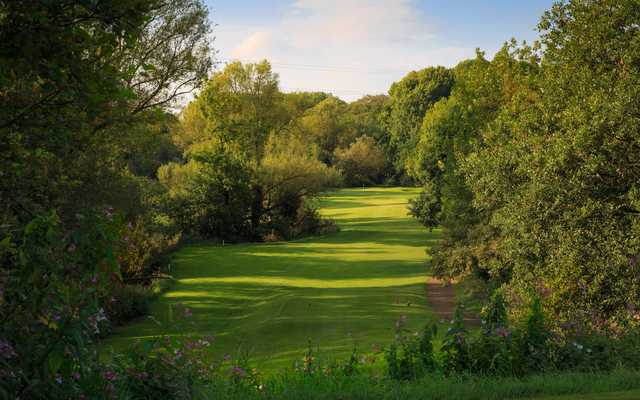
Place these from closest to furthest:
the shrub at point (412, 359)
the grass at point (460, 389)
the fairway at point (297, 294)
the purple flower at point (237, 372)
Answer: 1. the grass at point (460, 389)
2. the purple flower at point (237, 372)
3. the shrub at point (412, 359)
4. the fairway at point (297, 294)

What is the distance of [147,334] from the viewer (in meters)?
20.5

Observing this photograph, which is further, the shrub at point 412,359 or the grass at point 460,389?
the shrub at point 412,359

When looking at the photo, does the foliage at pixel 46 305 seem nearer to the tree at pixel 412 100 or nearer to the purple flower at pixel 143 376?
the purple flower at pixel 143 376

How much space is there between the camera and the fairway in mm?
18438

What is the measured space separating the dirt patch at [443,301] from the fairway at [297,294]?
20.2 inches

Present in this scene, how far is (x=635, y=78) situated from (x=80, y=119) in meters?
11.9

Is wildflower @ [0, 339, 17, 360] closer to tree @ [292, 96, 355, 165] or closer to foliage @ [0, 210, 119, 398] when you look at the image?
foliage @ [0, 210, 119, 398]


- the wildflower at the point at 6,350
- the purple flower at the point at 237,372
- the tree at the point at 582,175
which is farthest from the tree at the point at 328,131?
the wildflower at the point at 6,350

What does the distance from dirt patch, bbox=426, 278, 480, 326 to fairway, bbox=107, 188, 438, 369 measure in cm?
51

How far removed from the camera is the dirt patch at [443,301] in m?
23.5

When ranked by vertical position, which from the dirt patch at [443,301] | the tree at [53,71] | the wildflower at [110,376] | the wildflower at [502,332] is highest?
the tree at [53,71]

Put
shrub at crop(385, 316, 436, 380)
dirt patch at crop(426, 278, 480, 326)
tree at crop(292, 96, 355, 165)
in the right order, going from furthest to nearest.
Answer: tree at crop(292, 96, 355, 165) → dirt patch at crop(426, 278, 480, 326) → shrub at crop(385, 316, 436, 380)

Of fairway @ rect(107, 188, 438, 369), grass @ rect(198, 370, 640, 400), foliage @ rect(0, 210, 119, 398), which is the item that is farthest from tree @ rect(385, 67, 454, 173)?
foliage @ rect(0, 210, 119, 398)

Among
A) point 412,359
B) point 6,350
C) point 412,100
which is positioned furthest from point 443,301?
point 412,100
